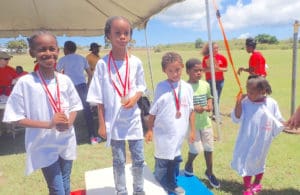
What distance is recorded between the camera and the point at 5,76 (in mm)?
7488

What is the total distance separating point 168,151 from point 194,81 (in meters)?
1.06

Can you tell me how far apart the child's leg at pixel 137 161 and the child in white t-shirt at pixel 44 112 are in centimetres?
68

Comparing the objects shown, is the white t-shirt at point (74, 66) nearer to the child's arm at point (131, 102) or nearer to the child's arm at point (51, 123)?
the child's arm at point (131, 102)

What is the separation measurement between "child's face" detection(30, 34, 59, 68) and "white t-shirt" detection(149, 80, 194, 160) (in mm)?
1201

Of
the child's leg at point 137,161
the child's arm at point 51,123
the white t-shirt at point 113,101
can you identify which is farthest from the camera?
the child's leg at point 137,161

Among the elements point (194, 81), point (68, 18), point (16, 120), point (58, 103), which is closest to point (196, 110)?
point (194, 81)

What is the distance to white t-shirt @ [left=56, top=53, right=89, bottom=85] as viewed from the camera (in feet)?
22.2

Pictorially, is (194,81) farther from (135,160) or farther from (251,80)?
(135,160)

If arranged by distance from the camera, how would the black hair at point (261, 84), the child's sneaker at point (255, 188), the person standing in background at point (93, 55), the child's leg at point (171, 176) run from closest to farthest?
the black hair at point (261, 84) < the child's leg at point (171, 176) < the child's sneaker at point (255, 188) < the person standing in background at point (93, 55)

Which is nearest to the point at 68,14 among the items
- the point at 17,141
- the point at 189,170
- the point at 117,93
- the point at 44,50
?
the point at 17,141

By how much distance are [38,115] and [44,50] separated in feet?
1.83

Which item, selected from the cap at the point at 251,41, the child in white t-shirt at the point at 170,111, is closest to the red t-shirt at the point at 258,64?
the cap at the point at 251,41

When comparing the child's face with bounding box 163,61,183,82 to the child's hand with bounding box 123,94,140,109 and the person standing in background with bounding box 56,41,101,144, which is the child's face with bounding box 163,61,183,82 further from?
the person standing in background with bounding box 56,41,101,144

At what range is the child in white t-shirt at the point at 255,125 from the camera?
3.73m
